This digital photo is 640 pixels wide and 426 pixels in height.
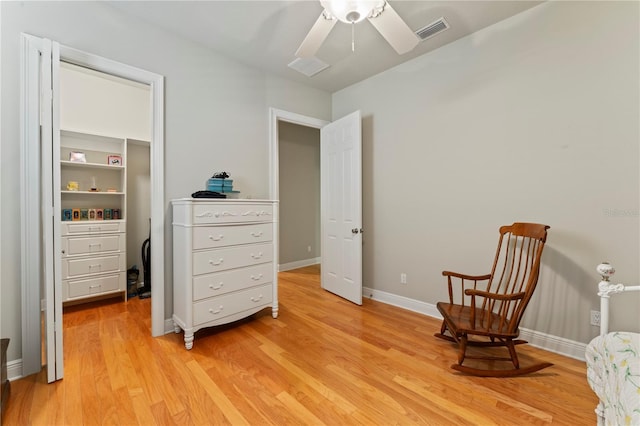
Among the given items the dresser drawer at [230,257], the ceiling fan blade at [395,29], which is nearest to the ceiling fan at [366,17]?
the ceiling fan blade at [395,29]

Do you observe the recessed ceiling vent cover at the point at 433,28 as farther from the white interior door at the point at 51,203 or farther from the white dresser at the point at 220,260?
the white interior door at the point at 51,203

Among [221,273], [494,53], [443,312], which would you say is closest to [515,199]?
[443,312]

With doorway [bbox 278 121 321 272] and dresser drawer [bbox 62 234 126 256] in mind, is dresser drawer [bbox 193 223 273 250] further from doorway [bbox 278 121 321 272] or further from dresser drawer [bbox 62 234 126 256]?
doorway [bbox 278 121 321 272]

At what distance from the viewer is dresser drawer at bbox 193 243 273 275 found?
7.26 ft

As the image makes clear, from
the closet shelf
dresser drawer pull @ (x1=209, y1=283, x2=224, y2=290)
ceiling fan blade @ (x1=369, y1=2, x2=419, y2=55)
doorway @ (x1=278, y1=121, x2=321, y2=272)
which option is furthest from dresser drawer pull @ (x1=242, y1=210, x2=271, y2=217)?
doorway @ (x1=278, y1=121, x2=321, y2=272)

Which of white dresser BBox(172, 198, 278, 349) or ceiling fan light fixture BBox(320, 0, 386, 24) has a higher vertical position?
ceiling fan light fixture BBox(320, 0, 386, 24)

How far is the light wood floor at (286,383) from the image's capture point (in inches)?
56.7

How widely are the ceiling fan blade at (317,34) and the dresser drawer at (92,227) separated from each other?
9.47 feet

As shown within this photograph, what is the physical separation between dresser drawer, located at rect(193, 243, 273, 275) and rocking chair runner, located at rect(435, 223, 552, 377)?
166cm

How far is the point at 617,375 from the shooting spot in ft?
3.29

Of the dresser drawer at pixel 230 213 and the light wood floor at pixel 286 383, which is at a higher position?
the dresser drawer at pixel 230 213

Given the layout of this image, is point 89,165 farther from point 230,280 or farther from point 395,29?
point 395,29

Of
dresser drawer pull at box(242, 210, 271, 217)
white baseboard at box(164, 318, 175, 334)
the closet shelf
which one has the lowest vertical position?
white baseboard at box(164, 318, 175, 334)

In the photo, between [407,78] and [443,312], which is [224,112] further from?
[443,312]
